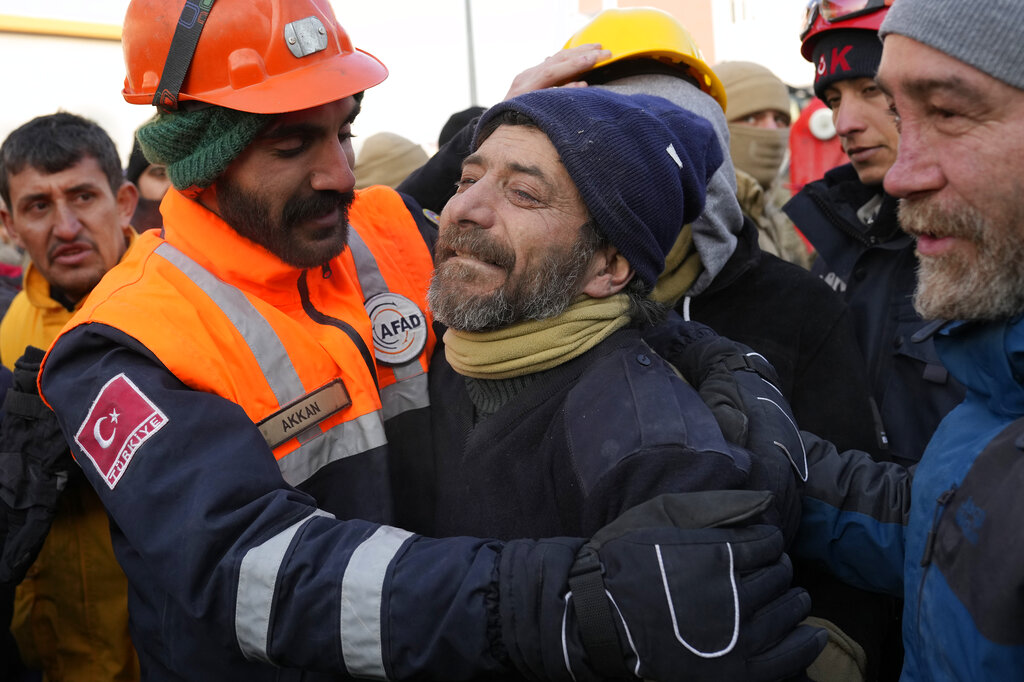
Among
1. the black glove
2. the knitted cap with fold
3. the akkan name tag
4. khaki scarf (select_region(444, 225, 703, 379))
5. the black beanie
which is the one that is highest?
the knitted cap with fold

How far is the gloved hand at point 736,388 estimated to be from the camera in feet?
5.97

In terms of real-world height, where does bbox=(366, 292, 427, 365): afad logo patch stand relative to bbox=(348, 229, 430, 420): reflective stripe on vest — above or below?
above

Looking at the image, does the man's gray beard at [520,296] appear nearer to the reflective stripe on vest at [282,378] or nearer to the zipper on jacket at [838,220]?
the reflective stripe on vest at [282,378]

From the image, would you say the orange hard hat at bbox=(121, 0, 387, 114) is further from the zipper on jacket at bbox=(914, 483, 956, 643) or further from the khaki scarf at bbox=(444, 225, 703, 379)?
the zipper on jacket at bbox=(914, 483, 956, 643)

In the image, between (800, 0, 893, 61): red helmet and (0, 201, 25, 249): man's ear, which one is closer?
(800, 0, 893, 61): red helmet

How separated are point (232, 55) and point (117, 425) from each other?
943 mm

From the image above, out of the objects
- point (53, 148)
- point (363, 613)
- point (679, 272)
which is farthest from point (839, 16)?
point (53, 148)

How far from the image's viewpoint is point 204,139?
215 cm

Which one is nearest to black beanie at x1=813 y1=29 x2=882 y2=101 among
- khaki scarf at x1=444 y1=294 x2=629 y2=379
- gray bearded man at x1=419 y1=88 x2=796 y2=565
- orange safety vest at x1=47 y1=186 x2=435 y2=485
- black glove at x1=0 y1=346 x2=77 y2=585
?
gray bearded man at x1=419 y1=88 x2=796 y2=565

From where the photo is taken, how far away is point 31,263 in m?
3.65

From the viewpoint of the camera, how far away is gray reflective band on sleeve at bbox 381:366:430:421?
2.22m

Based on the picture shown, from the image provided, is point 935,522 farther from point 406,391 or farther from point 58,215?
point 58,215

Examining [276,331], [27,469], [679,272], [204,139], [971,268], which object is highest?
[204,139]

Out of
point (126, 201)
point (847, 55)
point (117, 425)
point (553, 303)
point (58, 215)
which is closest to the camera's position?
point (117, 425)
